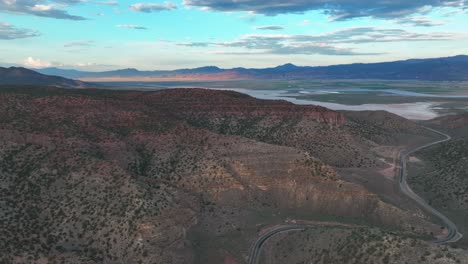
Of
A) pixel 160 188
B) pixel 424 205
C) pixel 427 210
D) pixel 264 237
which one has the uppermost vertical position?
pixel 160 188

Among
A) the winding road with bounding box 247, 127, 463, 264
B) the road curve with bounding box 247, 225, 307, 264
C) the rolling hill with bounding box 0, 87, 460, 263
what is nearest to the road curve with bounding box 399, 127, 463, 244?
the winding road with bounding box 247, 127, 463, 264

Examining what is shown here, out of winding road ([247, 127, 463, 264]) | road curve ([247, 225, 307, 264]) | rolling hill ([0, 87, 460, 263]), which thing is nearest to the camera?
rolling hill ([0, 87, 460, 263])

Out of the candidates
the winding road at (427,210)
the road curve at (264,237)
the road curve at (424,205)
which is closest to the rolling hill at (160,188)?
the road curve at (264,237)

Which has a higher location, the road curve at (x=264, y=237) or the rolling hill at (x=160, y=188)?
the rolling hill at (x=160, y=188)

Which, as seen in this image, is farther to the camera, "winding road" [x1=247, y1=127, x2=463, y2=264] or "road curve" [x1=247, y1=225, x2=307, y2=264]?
"winding road" [x1=247, y1=127, x2=463, y2=264]

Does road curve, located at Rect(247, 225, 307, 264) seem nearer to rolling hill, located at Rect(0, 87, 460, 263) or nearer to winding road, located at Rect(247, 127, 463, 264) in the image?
winding road, located at Rect(247, 127, 463, 264)

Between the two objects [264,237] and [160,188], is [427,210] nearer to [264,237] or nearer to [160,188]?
[264,237]

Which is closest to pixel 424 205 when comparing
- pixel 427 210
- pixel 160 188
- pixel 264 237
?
pixel 427 210

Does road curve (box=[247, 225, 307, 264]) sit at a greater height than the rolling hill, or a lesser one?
lesser

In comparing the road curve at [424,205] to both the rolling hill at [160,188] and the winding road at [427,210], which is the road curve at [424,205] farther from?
the rolling hill at [160,188]

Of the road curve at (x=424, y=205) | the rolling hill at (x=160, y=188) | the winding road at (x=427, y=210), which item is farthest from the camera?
→ the road curve at (x=424, y=205)

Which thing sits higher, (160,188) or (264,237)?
(160,188)

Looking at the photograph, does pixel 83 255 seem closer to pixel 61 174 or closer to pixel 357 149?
pixel 61 174
